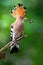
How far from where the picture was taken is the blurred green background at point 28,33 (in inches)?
174

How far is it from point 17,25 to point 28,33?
9cm

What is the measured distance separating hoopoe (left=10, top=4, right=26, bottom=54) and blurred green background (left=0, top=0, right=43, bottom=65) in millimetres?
24

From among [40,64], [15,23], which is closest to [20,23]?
[15,23]

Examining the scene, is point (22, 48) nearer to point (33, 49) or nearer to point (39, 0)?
point (33, 49)

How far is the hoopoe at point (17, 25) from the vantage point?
4418mm

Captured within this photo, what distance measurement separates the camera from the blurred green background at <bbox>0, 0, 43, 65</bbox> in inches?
174

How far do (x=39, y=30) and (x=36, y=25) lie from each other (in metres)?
0.04

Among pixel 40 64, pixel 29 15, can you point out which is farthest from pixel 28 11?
pixel 40 64

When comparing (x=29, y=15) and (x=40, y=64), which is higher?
(x=29, y=15)

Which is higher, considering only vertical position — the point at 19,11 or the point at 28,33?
the point at 19,11

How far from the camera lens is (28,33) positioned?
4422 millimetres

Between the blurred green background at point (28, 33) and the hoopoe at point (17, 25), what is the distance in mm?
24

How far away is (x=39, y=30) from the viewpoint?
14.5 ft

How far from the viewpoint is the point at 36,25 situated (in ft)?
14.5
